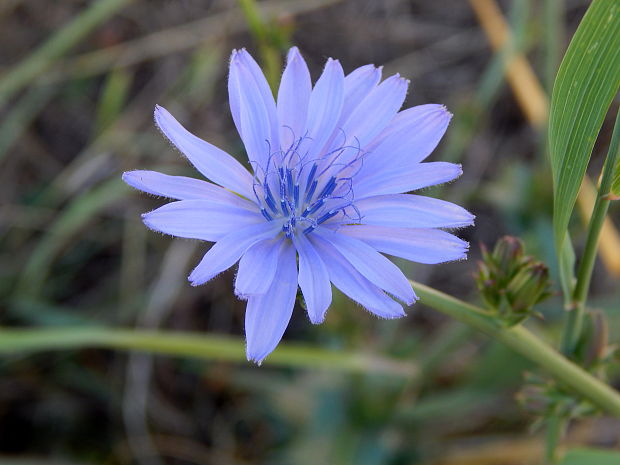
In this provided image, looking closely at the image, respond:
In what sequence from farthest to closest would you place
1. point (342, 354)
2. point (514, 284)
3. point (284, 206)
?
point (342, 354) → point (284, 206) → point (514, 284)

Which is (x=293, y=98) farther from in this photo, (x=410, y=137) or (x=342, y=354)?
(x=342, y=354)

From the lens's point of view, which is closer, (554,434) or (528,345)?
(528,345)

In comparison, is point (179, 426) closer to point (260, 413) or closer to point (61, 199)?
point (260, 413)

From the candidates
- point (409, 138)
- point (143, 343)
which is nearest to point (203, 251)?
point (143, 343)

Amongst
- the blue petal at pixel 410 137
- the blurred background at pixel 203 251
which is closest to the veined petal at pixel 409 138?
the blue petal at pixel 410 137

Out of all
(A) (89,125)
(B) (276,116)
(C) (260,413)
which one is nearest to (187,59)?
(A) (89,125)
